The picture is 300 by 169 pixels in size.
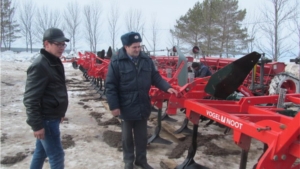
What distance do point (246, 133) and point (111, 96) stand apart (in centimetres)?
151

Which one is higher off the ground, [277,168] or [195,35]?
[195,35]

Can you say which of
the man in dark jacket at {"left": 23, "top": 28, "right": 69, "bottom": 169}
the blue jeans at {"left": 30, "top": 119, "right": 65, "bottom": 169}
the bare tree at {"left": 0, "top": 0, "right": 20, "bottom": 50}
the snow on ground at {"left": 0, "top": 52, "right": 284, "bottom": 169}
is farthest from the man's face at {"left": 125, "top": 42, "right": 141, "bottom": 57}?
the bare tree at {"left": 0, "top": 0, "right": 20, "bottom": 50}

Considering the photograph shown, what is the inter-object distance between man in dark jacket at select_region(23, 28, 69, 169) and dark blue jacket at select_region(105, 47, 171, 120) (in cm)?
60

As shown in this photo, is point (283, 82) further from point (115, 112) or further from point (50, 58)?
point (50, 58)

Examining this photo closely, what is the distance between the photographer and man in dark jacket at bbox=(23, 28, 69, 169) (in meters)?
2.35

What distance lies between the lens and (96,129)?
5.45 metres

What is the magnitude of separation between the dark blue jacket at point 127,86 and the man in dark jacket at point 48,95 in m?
0.60

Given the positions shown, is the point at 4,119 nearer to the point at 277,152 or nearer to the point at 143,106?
the point at 143,106

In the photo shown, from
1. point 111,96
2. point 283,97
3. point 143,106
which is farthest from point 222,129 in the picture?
point 111,96

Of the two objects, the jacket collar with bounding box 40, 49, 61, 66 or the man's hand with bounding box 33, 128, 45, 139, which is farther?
the jacket collar with bounding box 40, 49, 61, 66

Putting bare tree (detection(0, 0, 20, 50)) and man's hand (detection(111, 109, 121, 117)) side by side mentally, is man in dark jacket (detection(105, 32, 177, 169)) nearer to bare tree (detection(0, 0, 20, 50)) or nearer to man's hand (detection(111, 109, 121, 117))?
man's hand (detection(111, 109, 121, 117))

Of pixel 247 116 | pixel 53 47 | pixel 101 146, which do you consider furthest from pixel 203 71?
pixel 53 47

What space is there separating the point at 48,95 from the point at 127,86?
92 cm

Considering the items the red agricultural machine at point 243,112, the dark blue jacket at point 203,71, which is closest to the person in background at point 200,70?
the dark blue jacket at point 203,71
